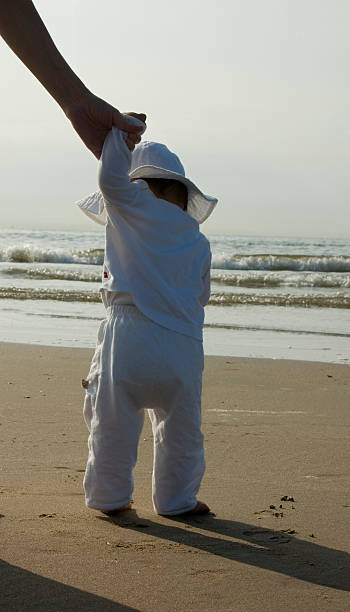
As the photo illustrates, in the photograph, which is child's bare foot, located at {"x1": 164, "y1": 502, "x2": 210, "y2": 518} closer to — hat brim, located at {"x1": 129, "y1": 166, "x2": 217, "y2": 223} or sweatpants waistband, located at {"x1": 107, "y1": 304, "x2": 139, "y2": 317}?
sweatpants waistband, located at {"x1": 107, "y1": 304, "x2": 139, "y2": 317}

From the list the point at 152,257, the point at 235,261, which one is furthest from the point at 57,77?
the point at 235,261

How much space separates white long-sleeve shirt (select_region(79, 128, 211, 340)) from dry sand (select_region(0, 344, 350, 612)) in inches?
30.4

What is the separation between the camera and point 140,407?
9.96 feet

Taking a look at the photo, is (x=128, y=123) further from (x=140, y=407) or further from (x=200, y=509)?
(x=200, y=509)

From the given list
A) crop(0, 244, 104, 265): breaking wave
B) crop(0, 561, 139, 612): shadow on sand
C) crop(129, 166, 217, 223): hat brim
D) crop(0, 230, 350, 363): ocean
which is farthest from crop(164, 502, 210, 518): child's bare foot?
crop(0, 244, 104, 265): breaking wave

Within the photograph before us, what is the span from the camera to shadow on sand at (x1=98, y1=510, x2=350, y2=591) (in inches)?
98.9

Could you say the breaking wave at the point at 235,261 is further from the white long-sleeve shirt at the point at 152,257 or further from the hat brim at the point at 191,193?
the white long-sleeve shirt at the point at 152,257

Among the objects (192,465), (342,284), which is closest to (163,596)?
(192,465)

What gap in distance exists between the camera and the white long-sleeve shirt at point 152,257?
2.99 metres

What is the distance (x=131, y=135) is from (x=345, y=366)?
16.2 feet

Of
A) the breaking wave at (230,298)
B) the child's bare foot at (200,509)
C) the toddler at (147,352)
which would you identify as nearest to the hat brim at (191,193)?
the toddler at (147,352)

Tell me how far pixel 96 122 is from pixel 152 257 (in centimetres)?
54

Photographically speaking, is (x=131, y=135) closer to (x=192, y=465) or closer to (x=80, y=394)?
(x=192, y=465)

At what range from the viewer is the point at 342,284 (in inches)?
778
